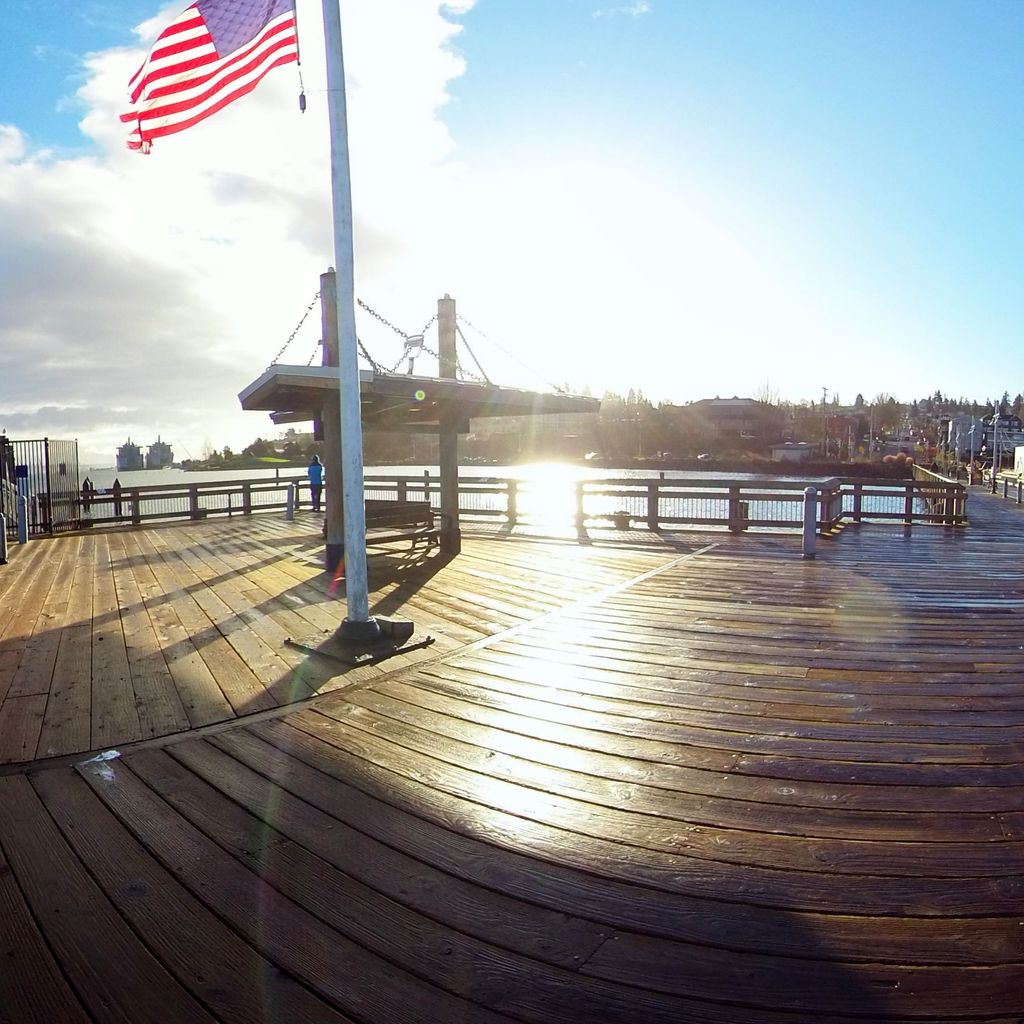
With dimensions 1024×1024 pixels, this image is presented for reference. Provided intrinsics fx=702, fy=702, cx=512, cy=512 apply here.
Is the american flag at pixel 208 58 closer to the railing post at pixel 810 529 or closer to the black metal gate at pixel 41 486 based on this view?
the railing post at pixel 810 529

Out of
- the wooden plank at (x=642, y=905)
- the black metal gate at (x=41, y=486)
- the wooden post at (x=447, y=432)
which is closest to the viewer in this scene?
the wooden plank at (x=642, y=905)

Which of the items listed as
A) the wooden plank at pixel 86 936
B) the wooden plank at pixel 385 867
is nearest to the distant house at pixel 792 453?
the wooden plank at pixel 385 867

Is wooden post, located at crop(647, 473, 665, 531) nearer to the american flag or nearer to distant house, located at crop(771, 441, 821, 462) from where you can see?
the american flag

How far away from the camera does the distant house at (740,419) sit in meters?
89.0

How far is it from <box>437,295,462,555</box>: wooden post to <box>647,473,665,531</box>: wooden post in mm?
4337

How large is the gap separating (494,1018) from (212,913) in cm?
111

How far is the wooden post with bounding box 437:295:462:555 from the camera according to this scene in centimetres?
1184

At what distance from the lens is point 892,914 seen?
2.45 m

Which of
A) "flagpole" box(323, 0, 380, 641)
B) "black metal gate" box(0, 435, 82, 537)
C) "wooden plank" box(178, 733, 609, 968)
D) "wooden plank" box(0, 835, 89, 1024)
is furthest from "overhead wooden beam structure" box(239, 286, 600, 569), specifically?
"black metal gate" box(0, 435, 82, 537)

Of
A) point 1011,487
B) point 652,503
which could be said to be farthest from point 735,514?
point 1011,487

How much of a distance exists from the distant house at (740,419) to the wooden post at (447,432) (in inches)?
3160

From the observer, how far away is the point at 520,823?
10.1 ft

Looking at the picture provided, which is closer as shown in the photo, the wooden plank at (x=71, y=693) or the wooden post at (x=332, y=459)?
the wooden plank at (x=71, y=693)

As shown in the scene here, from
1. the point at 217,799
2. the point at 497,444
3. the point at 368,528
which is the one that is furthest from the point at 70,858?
the point at 497,444
